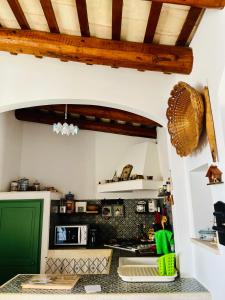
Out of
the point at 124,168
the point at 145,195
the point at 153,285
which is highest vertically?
the point at 124,168

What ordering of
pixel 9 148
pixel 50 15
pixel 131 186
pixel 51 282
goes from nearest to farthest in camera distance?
pixel 50 15, pixel 51 282, pixel 131 186, pixel 9 148

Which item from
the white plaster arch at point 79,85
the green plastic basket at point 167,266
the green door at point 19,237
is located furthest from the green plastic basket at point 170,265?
the green door at point 19,237

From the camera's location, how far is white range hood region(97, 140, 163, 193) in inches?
146

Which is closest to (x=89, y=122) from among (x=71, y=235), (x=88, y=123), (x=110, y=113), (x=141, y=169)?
(x=88, y=123)

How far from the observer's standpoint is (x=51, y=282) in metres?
1.98

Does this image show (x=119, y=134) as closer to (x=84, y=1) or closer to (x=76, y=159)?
(x=76, y=159)

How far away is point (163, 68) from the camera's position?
6.52ft

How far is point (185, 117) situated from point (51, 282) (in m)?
1.71

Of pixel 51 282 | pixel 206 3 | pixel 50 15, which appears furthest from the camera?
pixel 51 282

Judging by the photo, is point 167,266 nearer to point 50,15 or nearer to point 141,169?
point 141,169

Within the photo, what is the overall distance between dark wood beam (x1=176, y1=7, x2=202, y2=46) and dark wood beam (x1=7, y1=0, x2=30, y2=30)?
1.26 meters

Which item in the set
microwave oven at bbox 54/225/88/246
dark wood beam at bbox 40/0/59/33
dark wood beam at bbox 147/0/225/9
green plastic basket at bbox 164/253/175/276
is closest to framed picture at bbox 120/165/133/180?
microwave oven at bbox 54/225/88/246

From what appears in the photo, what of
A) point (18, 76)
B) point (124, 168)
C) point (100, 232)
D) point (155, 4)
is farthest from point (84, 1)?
point (100, 232)

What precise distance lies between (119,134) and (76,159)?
36.9 inches
